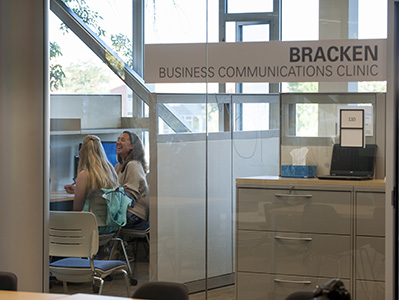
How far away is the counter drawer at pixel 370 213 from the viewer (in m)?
4.42

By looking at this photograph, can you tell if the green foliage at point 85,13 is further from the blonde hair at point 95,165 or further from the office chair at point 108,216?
the office chair at point 108,216

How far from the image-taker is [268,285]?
4.68 meters

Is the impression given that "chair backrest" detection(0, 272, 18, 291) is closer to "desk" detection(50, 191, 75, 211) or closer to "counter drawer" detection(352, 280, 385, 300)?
"desk" detection(50, 191, 75, 211)

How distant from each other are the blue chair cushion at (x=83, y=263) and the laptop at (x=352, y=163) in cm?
187

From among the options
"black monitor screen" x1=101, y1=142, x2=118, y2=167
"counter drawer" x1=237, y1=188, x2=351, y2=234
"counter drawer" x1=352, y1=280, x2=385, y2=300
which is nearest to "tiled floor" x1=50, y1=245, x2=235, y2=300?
"counter drawer" x1=237, y1=188, x2=351, y2=234

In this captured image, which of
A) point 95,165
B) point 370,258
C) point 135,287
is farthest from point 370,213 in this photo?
point 95,165

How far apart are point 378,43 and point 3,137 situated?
3109mm

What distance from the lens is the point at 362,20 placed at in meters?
4.43

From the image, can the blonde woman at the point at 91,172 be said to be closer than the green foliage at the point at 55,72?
Yes

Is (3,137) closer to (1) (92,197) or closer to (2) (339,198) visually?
(1) (92,197)

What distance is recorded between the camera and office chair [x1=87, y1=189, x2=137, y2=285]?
16.3 feet

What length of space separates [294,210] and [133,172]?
1.34 metres

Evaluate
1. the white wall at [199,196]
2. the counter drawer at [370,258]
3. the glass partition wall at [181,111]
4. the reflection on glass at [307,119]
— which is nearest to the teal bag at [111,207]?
the glass partition wall at [181,111]

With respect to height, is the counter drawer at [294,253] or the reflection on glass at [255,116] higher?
the reflection on glass at [255,116]
